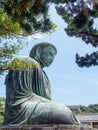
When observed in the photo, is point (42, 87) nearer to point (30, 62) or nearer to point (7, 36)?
point (30, 62)

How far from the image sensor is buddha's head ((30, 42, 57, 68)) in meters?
10.2

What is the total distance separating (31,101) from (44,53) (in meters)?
1.66

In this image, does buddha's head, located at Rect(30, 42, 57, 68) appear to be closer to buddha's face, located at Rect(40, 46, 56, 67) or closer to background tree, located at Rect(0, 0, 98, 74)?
buddha's face, located at Rect(40, 46, 56, 67)

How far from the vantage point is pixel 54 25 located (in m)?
7.28

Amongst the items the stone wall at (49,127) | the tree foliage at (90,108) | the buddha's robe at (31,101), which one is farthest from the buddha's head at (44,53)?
the tree foliage at (90,108)

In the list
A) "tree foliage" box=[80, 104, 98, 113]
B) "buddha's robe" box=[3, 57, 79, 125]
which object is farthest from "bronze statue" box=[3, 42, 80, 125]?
"tree foliage" box=[80, 104, 98, 113]

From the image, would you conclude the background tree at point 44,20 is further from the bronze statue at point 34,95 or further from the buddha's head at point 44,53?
the buddha's head at point 44,53

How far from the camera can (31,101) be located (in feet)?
30.2

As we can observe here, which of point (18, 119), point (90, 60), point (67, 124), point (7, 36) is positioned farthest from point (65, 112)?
point (7, 36)

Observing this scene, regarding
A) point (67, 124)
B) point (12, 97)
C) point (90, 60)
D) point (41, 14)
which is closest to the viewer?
point (41, 14)

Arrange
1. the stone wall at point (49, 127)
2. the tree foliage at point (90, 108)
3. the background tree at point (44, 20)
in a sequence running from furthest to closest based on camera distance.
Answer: the tree foliage at point (90, 108), the stone wall at point (49, 127), the background tree at point (44, 20)

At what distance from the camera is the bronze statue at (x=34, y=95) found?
8.54 m

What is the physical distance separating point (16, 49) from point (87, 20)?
186 centimetres

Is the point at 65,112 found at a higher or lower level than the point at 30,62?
lower
